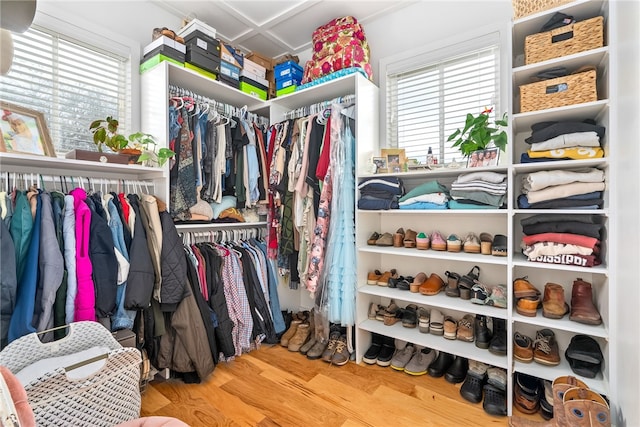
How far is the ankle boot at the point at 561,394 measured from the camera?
4.11 ft

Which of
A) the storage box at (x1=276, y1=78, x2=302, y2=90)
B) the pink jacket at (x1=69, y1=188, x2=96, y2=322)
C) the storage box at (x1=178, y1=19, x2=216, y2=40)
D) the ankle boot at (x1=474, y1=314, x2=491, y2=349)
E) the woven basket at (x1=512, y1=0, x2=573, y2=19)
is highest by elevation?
the storage box at (x1=178, y1=19, x2=216, y2=40)

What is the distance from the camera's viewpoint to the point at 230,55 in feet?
7.52

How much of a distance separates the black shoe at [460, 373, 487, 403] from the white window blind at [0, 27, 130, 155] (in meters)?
2.75

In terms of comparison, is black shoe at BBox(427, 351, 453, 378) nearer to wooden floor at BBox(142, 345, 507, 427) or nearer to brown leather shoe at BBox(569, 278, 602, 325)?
wooden floor at BBox(142, 345, 507, 427)

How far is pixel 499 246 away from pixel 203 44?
2346mm

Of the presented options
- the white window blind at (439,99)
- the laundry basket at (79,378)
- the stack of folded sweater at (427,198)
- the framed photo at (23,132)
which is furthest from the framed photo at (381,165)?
the framed photo at (23,132)

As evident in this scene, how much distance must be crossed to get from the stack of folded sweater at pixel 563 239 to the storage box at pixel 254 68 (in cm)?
227

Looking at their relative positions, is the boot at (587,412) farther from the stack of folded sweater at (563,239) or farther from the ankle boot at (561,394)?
the stack of folded sweater at (563,239)

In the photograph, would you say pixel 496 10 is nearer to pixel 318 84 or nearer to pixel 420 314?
pixel 318 84

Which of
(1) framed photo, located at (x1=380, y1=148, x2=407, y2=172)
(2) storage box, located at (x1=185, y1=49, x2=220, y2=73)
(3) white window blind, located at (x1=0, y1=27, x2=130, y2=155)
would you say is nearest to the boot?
(1) framed photo, located at (x1=380, y1=148, x2=407, y2=172)

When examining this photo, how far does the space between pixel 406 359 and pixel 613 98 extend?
1.79 meters

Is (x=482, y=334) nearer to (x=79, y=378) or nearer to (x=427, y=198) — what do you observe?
(x=427, y=198)

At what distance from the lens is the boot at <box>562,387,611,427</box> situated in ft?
3.82

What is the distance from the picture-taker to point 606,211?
1.36 m
